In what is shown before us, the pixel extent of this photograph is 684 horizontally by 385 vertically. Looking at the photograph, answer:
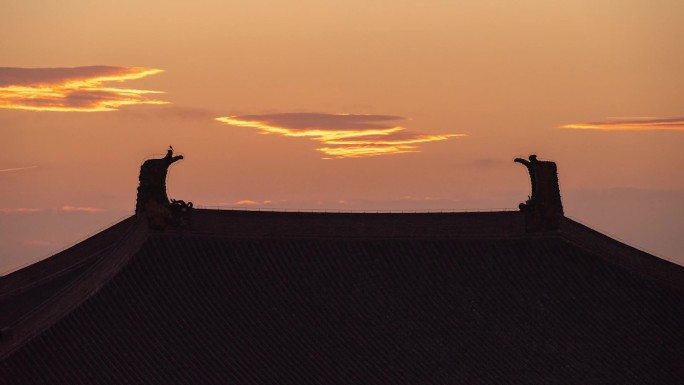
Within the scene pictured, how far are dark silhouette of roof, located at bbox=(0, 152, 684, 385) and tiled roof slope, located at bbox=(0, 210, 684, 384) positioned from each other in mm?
47

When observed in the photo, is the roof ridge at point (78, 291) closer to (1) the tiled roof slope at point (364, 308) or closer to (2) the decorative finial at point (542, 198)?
(1) the tiled roof slope at point (364, 308)

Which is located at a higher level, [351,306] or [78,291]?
[78,291]

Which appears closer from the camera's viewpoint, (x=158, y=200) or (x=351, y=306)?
(x=351, y=306)

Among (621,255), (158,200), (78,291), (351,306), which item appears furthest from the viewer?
(621,255)

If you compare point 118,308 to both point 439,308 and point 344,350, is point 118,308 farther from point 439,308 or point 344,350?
point 439,308

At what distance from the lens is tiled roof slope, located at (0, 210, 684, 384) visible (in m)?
40.8

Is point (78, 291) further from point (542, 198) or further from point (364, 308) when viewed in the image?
point (542, 198)

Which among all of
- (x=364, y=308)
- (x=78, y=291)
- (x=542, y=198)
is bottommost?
(x=364, y=308)

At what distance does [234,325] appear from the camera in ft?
138

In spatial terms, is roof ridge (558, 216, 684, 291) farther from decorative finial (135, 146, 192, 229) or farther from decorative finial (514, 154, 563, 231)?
decorative finial (135, 146, 192, 229)

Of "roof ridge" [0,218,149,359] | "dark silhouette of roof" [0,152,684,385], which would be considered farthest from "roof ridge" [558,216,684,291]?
"roof ridge" [0,218,149,359]

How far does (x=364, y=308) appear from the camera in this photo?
1722 inches

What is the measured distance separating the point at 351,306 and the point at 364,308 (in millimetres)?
397

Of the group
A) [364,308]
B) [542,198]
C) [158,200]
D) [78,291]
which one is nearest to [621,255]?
[542,198]
